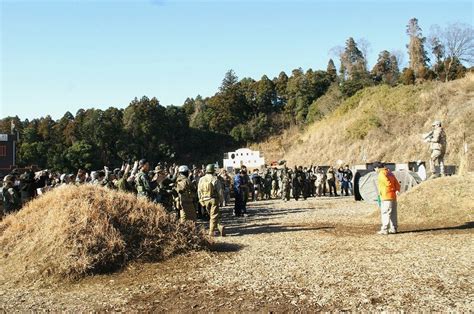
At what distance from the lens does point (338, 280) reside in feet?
22.4

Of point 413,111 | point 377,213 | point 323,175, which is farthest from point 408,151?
point 377,213

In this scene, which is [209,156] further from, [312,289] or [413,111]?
[312,289]

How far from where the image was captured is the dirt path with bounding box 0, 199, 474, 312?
600cm

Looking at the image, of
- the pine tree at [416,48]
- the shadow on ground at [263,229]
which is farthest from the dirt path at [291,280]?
the pine tree at [416,48]

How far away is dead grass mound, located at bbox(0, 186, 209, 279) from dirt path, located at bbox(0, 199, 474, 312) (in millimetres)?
324

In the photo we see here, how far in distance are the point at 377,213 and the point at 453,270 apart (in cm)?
686

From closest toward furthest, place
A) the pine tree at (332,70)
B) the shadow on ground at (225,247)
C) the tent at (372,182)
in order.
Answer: the shadow on ground at (225,247) → the tent at (372,182) → the pine tree at (332,70)

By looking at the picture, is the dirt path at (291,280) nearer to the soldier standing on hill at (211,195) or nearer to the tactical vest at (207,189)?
the soldier standing on hill at (211,195)

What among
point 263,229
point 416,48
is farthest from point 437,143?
point 416,48

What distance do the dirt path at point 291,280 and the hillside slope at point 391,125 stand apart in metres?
23.6

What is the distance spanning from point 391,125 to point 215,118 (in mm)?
24993

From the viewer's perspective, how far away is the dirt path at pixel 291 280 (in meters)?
6.00

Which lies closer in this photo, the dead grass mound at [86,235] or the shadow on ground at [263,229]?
the dead grass mound at [86,235]

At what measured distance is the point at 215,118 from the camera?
191ft
